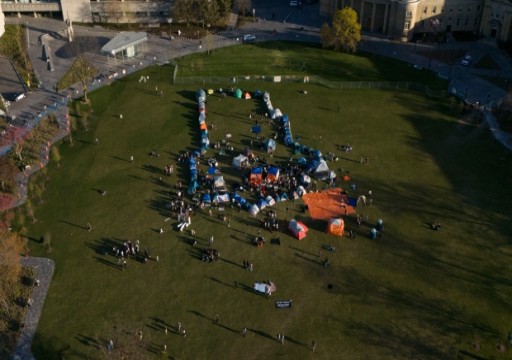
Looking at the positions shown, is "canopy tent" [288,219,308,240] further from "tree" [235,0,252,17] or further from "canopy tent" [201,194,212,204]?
"tree" [235,0,252,17]

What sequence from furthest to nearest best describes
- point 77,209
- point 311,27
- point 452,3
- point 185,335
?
point 311,27, point 452,3, point 77,209, point 185,335

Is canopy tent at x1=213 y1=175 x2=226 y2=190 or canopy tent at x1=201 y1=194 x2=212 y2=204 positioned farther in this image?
canopy tent at x1=213 y1=175 x2=226 y2=190

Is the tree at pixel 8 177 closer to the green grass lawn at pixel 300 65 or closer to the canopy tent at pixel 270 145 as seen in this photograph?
the canopy tent at pixel 270 145

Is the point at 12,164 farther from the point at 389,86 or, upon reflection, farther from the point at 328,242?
the point at 389,86

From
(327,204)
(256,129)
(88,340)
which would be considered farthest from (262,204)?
(88,340)

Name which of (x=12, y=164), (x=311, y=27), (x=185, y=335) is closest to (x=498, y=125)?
(x=311, y=27)

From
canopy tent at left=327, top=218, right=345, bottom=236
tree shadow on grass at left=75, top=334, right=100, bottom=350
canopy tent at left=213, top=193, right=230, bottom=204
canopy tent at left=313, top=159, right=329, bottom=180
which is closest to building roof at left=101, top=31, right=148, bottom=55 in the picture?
canopy tent at left=213, top=193, right=230, bottom=204

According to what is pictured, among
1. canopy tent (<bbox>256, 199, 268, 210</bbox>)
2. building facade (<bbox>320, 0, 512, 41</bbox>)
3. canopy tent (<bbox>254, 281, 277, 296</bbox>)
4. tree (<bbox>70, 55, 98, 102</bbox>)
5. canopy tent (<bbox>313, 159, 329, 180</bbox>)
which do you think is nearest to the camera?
canopy tent (<bbox>254, 281, 277, 296</bbox>)
